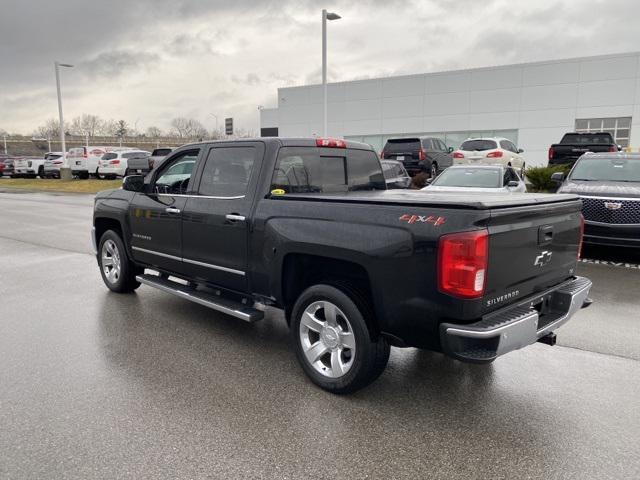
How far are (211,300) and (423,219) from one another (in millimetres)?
2410

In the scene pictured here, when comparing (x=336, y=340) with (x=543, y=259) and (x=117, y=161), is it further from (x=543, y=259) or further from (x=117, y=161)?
(x=117, y=161)

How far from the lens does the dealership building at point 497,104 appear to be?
3231 cm

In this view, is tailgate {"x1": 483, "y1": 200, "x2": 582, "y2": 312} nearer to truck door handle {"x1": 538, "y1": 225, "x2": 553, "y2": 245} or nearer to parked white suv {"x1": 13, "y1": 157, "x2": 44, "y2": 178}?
truck door handle {"x1": 538, "y1": 225, "x2": 553, "y2": 245}

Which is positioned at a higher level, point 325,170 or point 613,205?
point 325,170

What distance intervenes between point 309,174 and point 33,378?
283cm

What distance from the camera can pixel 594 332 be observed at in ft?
16.7

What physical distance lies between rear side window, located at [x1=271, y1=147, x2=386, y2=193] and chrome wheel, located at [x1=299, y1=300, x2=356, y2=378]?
3.92 feet

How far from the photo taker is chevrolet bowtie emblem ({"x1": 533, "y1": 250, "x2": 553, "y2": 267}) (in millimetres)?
3599

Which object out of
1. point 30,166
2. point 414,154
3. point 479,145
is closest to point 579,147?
point 479,145

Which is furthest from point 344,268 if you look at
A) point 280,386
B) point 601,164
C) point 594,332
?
point 601,164

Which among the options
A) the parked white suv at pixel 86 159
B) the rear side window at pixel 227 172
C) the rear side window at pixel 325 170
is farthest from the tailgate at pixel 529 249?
the parked white suv at pixel 86 159

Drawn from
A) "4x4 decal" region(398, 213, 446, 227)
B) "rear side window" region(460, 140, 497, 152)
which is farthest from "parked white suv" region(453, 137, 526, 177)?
"4x4 decal" region(398, 213, 446, 227)

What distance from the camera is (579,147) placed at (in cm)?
1888

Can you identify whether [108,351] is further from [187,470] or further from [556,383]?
[556,383]
